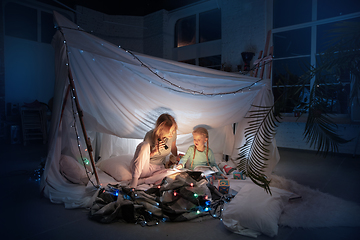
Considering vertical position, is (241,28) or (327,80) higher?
(241,28)

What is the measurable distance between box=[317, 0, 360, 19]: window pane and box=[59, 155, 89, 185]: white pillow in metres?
5.30

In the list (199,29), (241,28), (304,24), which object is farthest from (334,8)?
(199,29)

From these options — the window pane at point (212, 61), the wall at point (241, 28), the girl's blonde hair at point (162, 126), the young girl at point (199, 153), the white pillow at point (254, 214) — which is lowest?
the white pillow at point (254, 214)

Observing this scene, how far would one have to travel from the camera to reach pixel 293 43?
5211 millimetres

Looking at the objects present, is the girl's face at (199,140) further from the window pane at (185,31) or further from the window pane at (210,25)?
the window pane at (185,31)

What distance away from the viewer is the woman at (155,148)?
7.84ft

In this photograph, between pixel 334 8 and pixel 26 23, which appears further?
pixel 26 23

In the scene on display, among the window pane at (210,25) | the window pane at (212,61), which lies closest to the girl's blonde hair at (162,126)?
the window pane at (212,61)

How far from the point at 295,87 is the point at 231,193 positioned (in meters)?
1.77

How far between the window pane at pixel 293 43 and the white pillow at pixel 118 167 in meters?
4.29

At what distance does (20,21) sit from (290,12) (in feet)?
22.6

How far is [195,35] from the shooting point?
273 inches

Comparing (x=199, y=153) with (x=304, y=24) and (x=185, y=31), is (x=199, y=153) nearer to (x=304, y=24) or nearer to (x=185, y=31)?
(x=304, y=24)

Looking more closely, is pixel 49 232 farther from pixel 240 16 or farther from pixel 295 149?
pixel 240 16
